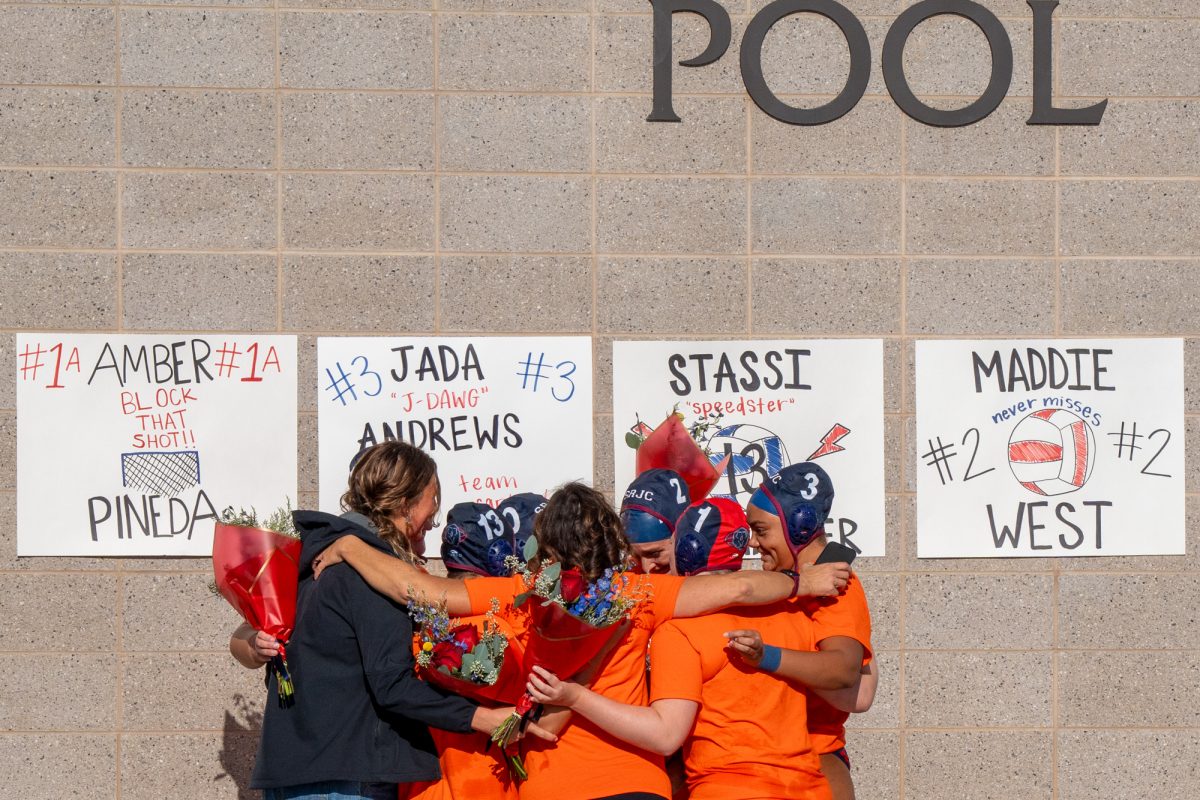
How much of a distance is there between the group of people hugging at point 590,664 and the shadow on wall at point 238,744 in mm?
1388

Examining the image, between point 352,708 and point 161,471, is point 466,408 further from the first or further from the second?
point 352,708

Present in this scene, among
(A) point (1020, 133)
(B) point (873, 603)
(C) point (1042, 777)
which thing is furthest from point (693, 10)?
(C) point (1042, 777)

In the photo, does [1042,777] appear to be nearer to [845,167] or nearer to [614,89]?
[845,167]

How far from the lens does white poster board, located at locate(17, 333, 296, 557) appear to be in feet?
15.7

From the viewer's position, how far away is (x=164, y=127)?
4812mm

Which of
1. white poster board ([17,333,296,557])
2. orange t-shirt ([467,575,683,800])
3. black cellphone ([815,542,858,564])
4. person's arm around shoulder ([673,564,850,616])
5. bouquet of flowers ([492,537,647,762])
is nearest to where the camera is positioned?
bouquet of flowers ([492,537,647,762])

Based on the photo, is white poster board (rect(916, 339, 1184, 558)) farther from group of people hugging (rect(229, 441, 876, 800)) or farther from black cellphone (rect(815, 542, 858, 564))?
group of people hugging (rect(229, 441, 876, 800))

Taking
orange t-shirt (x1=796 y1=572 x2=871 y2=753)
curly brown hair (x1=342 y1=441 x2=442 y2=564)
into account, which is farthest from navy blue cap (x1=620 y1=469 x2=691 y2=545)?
curly brown hair (x1=342 y1=441 x2=442 y2=564)

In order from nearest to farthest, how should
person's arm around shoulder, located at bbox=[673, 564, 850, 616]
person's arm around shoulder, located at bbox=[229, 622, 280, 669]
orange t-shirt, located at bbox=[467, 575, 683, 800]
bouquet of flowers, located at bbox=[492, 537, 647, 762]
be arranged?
bouquet of flowers, located at bbox=[492, 537, 647, 762]
orange t-shirt, located at bbox=[467, 575, 683, 800]
person's arm around shoulder, located at bbox=[673, 564, 850, 616]
person's arm around shoulder, located at bbox=[229, 622, 280, 669]

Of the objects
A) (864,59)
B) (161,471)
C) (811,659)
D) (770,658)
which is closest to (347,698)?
(770,658)

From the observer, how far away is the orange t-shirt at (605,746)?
306cm

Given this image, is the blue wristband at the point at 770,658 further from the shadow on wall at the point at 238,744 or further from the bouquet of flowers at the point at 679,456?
the shadow on wall at the point at 238,744

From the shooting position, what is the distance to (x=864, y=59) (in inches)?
193

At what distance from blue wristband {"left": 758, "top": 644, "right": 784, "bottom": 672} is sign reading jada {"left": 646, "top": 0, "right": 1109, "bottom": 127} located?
7.94 feet
